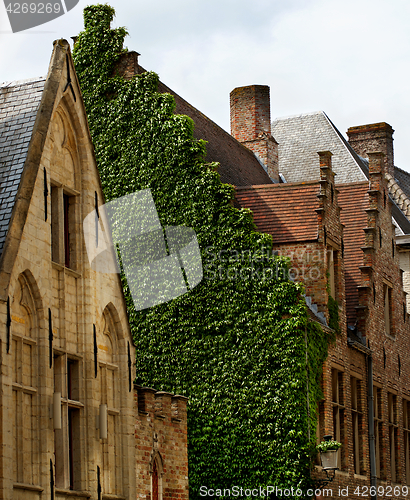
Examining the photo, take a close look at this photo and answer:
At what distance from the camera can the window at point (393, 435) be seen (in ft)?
82.0

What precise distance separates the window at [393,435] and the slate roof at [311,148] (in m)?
8.40

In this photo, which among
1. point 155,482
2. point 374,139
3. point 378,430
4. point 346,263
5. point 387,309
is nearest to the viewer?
point 155,482

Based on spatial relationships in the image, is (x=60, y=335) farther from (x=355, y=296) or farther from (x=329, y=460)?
(x=355, y=296)

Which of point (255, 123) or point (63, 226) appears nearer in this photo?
point (63, 226)

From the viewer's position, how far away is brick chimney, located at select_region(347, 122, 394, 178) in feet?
116

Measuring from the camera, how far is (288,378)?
757 inches

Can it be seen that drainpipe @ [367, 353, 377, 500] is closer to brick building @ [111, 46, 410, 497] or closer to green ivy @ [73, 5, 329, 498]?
brick building @ [111, 46, 410, 497]

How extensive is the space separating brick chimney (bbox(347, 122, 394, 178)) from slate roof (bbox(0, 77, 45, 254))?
23.1m

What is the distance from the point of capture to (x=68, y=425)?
42.8 feet

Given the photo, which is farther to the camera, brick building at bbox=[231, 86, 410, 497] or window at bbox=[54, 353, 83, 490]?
brick building at bbox=[231, 86, 410, 497]

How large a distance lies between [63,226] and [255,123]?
18.3m

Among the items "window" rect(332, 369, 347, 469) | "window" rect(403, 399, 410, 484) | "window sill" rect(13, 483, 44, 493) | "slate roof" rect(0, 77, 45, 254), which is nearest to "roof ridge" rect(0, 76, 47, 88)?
"slate roof" rect(0, 77, 45, 254)

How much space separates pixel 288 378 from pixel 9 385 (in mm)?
8906

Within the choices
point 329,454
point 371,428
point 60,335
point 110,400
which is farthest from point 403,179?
point 60,335
